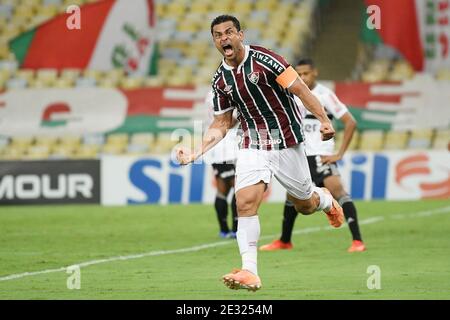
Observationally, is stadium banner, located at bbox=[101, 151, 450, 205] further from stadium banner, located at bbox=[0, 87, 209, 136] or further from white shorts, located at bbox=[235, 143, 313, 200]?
white shorts, located at bbox=[235, 143, 313, 200]

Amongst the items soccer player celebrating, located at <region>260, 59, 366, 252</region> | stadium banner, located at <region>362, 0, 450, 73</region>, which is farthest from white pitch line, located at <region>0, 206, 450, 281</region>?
stadium banner, located at <region>362, 0, 450, 73</region>

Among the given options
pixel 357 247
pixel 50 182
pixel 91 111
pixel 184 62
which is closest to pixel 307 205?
pixel 357 247

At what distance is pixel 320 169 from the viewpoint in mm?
11984

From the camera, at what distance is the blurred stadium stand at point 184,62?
19328mm

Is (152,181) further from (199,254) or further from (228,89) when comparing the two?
(228,89)

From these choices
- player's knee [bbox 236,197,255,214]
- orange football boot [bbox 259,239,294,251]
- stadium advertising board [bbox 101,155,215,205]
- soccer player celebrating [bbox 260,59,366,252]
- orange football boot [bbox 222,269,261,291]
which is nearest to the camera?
orange football boot [bbox 222,269,261,291]

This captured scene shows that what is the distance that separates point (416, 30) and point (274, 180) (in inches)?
160

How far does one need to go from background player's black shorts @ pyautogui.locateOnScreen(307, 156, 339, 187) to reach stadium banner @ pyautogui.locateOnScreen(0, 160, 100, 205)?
22.3 feet

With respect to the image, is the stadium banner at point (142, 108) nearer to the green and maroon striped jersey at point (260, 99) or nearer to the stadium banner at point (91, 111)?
the stadium banner at point (91, 111)

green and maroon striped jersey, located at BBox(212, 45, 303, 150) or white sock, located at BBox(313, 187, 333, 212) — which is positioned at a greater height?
green and maroon striped jersey, located at BBox(212, 45, 303, 150)

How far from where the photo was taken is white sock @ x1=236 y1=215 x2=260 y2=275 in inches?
337

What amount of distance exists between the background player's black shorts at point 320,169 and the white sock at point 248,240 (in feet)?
10.8

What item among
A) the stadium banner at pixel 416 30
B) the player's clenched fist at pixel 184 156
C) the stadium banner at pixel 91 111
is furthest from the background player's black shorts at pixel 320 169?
the stadium banner at pixel 416 30

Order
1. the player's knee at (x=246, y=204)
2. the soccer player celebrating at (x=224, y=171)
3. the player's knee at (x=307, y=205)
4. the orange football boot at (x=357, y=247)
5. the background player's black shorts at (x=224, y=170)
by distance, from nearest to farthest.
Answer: the player's knee at (x=246, y=204) < the player's knee at (x=307, y=205) < the orange football boot at (x=357, y=247) < the soccer player celebrating at (x=224, y=171) < the background player's black shorts at (x=224, y=170)
